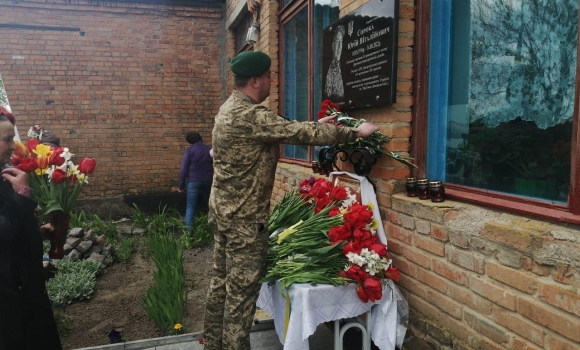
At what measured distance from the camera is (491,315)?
6.48 ft

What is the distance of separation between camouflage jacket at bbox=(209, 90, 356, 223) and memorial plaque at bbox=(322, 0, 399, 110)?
1.31ft

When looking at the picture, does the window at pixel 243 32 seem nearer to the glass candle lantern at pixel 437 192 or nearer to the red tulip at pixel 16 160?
the red tulip at pixel 16 160

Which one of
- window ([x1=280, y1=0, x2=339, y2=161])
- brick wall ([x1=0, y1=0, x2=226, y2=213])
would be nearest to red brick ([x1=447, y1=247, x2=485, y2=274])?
window ([x1=280, y1=0, x2=339, y2=161])

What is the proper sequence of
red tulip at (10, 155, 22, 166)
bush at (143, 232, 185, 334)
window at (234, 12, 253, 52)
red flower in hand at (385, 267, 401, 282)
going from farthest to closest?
1. window at (234, 12, 253, 52)
2. bush at (143, 232, 185, 334)
3. red flower in hand at (385, 267, 401, 282)
4. red tulip at (10, 155, 22, 166)

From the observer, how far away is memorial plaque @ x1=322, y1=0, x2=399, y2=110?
2.55 metres

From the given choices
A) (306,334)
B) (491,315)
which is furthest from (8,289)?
(491,315)

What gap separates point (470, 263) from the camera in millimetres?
2078

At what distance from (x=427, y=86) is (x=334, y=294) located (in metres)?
1.34

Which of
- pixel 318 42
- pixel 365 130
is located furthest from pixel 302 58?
pixel 365 130

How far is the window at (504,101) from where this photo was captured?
5.87 ft

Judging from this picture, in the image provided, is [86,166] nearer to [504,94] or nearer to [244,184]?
[244,184]

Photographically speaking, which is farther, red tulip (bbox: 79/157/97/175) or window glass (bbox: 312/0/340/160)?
window glass (bbox: 312/0/340/160)

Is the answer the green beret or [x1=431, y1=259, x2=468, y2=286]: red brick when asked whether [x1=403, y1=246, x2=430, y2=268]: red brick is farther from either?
the green beret

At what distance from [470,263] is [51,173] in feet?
7.50
